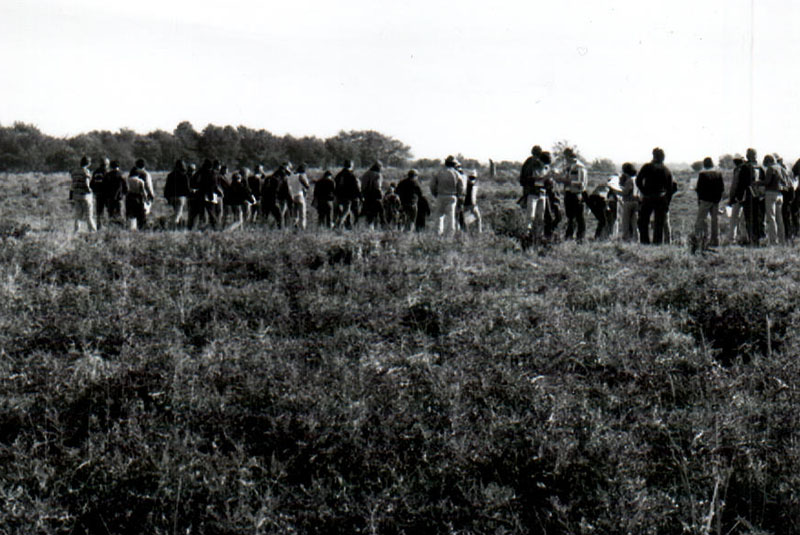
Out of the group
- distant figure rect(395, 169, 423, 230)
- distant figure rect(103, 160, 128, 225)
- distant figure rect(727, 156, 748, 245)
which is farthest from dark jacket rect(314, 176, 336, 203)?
distant figure rect(727, 156, 748, 245)

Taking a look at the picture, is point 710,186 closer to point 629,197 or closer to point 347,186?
point 629,197

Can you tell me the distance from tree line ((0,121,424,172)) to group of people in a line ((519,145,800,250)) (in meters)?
67.7

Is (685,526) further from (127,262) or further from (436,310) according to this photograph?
(127,262)

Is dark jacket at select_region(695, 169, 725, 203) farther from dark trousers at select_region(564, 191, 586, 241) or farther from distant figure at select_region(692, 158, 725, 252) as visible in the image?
dark trousers at select_region(564, 191, 586, 241)

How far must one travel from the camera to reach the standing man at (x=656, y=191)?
12703 mm

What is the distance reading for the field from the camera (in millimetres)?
4777

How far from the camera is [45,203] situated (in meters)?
33.4

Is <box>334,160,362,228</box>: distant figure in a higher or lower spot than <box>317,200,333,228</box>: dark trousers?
higher

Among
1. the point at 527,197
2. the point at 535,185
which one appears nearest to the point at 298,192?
the point at 527,197

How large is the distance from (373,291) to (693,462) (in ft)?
12.4

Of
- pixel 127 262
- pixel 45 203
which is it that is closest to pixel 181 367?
pixel 127 262

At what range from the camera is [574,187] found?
13664 millimetres

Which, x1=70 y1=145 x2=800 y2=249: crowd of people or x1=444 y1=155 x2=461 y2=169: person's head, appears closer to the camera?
x1=70 y1=145 x2=800 y2=249: crowd of people

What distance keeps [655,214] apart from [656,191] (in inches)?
17.8
